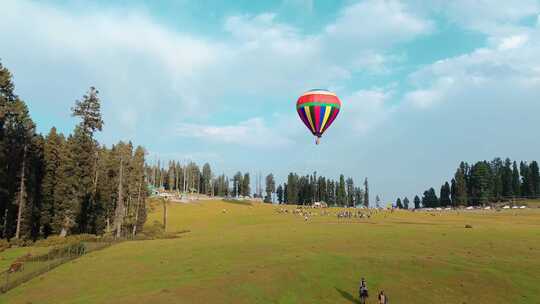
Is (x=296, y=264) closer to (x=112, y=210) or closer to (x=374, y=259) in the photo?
(x=374, y=259)

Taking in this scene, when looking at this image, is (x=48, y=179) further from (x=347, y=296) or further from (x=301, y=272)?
(x=347, y=296)

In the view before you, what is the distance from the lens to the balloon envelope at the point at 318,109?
2608 inches

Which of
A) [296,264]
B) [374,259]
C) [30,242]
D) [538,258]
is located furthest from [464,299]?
[30,242]

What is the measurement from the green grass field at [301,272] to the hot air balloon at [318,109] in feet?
72.2

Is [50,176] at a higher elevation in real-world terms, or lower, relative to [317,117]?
lower

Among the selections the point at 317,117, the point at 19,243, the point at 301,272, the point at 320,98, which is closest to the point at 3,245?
the point at 19,243

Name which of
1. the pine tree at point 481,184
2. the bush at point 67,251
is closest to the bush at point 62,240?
the bush at point 67,251

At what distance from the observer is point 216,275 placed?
32344 mm

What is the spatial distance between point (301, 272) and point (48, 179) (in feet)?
171

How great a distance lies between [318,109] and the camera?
66.3 metres

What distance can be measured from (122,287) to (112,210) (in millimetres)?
62699

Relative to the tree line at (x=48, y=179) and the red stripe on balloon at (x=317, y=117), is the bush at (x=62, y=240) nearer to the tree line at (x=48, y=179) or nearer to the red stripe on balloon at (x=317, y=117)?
the tree line at (x=48, y=179)

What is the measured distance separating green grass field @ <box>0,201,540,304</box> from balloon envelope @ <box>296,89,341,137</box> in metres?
22.0

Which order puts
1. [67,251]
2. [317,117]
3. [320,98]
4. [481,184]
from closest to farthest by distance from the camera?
[67,251]
[320,98]
[317,117]
[481,184]
